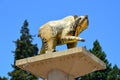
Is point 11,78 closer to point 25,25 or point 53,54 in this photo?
point 25,25

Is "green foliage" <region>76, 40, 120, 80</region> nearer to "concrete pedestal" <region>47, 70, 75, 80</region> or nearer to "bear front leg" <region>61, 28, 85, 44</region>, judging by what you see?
"bear front leg" <region>61, 28, 85, 44</region>

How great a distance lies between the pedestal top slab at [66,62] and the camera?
34.8 ft

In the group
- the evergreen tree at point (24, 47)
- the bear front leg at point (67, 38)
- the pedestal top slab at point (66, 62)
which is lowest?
the pedestal top slab at point (66, 62)

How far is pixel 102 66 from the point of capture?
36.3 ft

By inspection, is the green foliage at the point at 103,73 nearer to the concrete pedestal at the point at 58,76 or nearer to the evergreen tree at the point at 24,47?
the evergreen tree at the point at 24,47

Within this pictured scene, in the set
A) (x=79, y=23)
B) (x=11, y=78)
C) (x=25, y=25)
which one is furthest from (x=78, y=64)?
(x=25, y=25)

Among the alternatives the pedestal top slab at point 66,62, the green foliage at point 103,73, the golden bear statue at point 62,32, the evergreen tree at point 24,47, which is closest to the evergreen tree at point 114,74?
the green foliage at point 103,73

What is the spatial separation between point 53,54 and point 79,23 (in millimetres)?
1245

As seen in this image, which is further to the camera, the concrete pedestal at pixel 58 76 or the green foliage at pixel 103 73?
the green foliage at pixel 103 73

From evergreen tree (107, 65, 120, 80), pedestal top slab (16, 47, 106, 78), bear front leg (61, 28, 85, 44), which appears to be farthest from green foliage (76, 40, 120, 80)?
pedestal top slab (16, 47, 106, 78)

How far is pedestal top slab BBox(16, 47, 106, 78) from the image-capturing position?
10.6 meters

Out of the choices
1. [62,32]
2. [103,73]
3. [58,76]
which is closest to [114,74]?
[103,73]

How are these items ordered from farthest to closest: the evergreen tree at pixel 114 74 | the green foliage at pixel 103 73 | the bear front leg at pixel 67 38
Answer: the green foliage at pixel 103 73, the evergreen tree at pixel 114 74, the bear front leg at pixel 67 38

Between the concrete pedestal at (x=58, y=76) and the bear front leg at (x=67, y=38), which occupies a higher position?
the bear front leg at (x=67, y=38)
